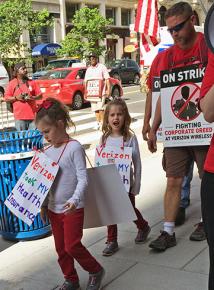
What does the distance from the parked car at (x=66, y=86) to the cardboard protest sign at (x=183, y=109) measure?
12.3 m

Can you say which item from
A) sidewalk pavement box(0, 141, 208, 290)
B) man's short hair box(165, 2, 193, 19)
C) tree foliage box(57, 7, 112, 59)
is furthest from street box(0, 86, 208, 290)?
tree foliage box(57, 7, 112, 59)

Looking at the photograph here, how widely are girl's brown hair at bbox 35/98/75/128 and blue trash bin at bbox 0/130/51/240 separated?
1262 mm

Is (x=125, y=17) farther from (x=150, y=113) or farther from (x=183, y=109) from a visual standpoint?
(x=183, y=109)

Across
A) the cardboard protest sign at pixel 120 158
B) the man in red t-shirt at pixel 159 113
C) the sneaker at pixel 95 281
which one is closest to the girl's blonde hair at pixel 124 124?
the cardboard protest sign at pixel 120 158

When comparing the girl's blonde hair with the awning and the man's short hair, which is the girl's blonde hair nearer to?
the man's short hair

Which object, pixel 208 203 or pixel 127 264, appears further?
pixel 127 264

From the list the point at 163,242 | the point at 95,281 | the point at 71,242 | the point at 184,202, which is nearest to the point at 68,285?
the point at 95,281

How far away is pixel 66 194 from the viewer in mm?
3176

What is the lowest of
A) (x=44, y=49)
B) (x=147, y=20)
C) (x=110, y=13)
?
(x=44, y=49)

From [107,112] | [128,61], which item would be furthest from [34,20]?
[107,112]

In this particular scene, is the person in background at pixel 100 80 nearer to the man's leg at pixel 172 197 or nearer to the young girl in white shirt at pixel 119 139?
the young girl in white shirt at pixel 119 139

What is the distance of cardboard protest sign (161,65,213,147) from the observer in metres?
3.69

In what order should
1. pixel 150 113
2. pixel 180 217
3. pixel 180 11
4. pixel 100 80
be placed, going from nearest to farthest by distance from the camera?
pixel 180 11 < pixel 150 113 < pixel 180 217 < pixel 100 80

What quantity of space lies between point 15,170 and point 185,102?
173 centimetres
